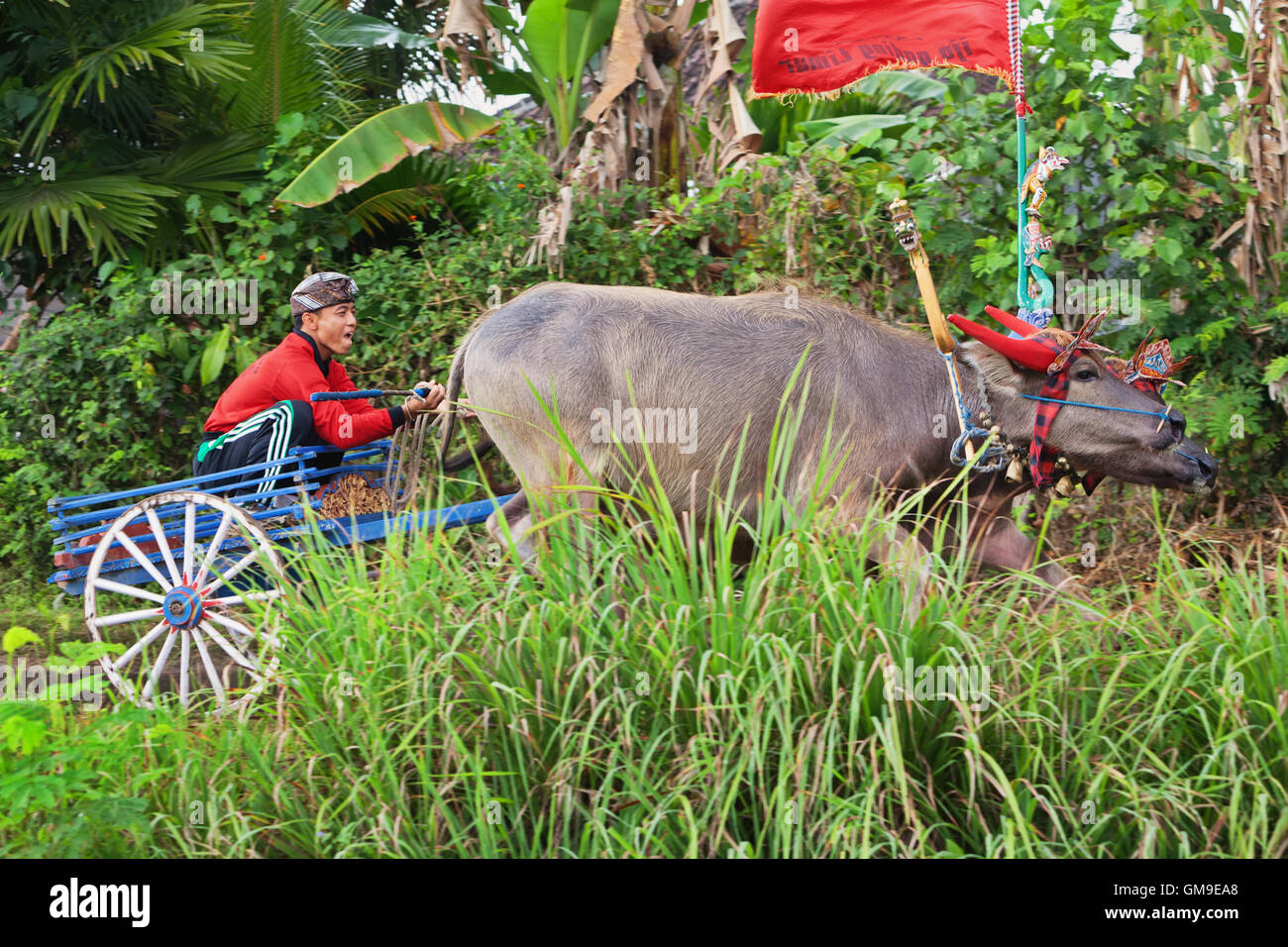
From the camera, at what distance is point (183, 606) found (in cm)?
539

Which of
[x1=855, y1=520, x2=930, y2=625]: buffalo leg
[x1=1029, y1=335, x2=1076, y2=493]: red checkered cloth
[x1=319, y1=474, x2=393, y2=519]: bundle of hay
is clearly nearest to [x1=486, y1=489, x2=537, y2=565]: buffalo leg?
[x1=319, y1=474, x2=393, y2=519]: bundle of hay

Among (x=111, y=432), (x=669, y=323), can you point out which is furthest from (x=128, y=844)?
(x=111, y=432)

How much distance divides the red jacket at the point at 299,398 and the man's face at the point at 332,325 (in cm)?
6

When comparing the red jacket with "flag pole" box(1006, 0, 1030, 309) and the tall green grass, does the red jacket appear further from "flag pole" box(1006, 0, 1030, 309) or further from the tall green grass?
"flag pole" box(1006, 0, 1030, 309)

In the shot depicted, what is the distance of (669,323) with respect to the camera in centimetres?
543

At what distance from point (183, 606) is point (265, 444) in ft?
2.64

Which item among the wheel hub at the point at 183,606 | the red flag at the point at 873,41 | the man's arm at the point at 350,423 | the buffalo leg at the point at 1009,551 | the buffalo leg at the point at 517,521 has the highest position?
the red flag at the point at 873,41

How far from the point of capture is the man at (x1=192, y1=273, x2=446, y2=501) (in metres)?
5.61

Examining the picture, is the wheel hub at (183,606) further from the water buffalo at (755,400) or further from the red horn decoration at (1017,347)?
the red horn decoration at (1017,347)

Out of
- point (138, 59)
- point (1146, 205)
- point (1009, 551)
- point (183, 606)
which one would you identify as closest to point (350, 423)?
point (183, 606)

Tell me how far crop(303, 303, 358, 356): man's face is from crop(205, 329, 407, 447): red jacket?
0.06 meters

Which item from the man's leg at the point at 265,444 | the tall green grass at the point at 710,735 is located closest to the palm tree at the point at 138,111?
the man's leg at the point at 265,444

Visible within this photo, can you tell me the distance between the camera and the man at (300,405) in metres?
5.61

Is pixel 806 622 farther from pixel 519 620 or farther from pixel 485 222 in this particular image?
pixel 485 222
